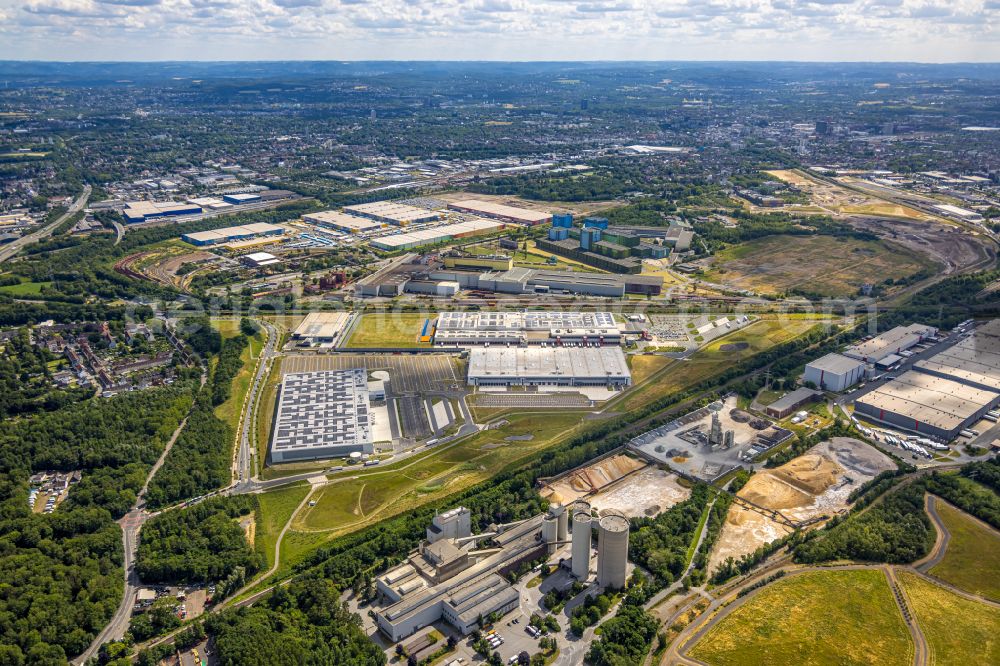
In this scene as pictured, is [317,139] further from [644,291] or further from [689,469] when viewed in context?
[689,469]

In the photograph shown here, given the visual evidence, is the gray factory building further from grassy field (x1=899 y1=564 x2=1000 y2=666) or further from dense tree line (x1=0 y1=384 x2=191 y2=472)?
dense tree line (x1=0 y1=384 x2=191 y2=472)

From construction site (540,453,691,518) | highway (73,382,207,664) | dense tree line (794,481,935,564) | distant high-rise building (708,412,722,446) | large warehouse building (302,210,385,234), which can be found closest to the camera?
highway (73,382,207,664)

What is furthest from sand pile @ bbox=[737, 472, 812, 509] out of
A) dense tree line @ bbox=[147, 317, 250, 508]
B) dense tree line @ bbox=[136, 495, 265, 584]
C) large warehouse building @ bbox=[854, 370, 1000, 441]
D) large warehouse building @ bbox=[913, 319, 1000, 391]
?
dense tree line @ bbox=[147, 317, 250, 508]

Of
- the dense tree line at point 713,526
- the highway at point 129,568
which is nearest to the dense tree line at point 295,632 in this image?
the highway at point 129,568

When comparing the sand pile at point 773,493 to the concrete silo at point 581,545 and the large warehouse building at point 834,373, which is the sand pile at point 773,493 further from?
the large warehouse building at point 834,373

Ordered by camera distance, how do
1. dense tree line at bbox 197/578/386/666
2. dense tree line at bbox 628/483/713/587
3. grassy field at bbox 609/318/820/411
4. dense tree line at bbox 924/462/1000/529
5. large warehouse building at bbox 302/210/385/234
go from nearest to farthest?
dense tree line at bbox 197/578/386/666, dense tree line at bbox 628/483/713/587, dense tree line at bbox 924/462/1000/529, grassy field at bbox 609/318/820/411, large warehouse building at bbox 302/210/385/234

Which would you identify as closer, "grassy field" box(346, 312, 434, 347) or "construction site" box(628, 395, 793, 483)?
"construction site" box(628, 395, 793, 483)
